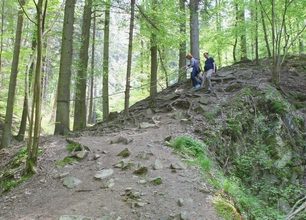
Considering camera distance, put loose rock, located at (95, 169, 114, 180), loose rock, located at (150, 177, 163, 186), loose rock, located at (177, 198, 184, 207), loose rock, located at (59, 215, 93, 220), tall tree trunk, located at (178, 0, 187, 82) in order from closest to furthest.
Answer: loose rock, located at (59, 215, 93, 220) < loose rock, located at (177, 198, 184, 207) < loose rock, located at (150, 177, 163, 186) < loose rock, located at (95, 169, 114, 180) < tall tree trunk, located at (178, 0, 187, 82)

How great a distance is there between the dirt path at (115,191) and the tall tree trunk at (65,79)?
2.68 m

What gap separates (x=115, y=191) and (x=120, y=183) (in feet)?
0.98

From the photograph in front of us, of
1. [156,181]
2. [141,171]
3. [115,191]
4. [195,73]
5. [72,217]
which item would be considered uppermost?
[195,73]

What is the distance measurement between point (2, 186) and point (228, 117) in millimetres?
6031

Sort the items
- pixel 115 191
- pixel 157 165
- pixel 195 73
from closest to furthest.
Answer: pixel 115 191 → pixel 157 165 → pixel 195 73

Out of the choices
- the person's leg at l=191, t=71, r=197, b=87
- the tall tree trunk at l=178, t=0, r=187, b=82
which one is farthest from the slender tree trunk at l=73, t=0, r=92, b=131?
the person's leg at l=191, t=71, r=197, b=87

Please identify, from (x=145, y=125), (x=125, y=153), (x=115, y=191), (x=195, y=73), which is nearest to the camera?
(x=115, y=191)

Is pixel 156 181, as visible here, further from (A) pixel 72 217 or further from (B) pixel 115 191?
(A) pixel 72 217

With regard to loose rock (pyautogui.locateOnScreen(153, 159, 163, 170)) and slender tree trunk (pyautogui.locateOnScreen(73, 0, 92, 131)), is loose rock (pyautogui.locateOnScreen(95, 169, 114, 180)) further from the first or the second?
slender tree trunk (pyautogui.locateOnScreen(73, 0, 92, 131))

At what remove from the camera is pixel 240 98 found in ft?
36.2

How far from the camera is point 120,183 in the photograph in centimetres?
615

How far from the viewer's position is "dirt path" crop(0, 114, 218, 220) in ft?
17.4

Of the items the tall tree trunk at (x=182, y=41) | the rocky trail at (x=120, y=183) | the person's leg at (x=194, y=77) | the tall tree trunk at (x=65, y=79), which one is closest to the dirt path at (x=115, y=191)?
the rocky trail at (x=120, y=183)

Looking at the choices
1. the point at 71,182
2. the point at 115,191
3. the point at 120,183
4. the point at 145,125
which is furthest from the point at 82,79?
the point at 115,191
